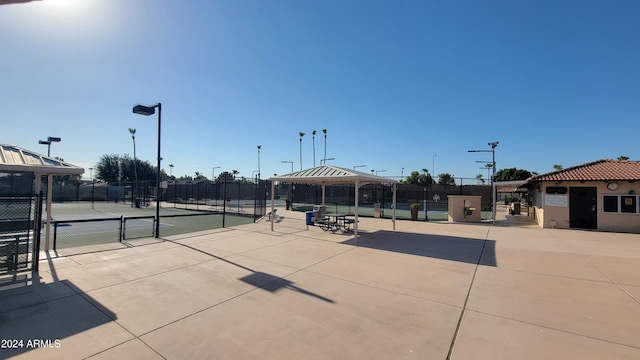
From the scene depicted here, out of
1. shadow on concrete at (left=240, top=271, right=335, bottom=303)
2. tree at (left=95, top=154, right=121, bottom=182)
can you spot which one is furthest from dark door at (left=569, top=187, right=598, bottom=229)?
tree at (left=95, top=154, right=121, bottom=182)

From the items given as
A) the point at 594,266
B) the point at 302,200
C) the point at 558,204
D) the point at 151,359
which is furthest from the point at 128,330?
the point at 302,200

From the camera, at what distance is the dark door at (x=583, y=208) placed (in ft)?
49.3

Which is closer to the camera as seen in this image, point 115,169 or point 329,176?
point 329,176

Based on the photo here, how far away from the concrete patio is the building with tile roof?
7.78 meters

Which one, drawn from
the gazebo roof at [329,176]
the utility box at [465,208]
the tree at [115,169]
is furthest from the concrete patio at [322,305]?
the tree at [115,169]

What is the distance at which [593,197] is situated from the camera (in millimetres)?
15023

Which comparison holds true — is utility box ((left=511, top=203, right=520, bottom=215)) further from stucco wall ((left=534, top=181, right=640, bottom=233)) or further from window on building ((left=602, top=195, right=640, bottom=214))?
window on building ((left=602, top=195, right=640, bottom=214))

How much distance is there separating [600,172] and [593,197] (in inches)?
55.7

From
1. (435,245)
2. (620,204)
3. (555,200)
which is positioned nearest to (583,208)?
(555,200)

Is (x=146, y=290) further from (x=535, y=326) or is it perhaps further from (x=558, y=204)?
(x=558, y=204)

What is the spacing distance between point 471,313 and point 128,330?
194 inches

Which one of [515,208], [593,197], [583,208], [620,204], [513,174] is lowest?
[515,208]

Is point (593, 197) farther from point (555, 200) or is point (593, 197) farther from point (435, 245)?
point (435, 245)

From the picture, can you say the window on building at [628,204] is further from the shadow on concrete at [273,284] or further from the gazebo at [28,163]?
the gazebo at [28,163]
